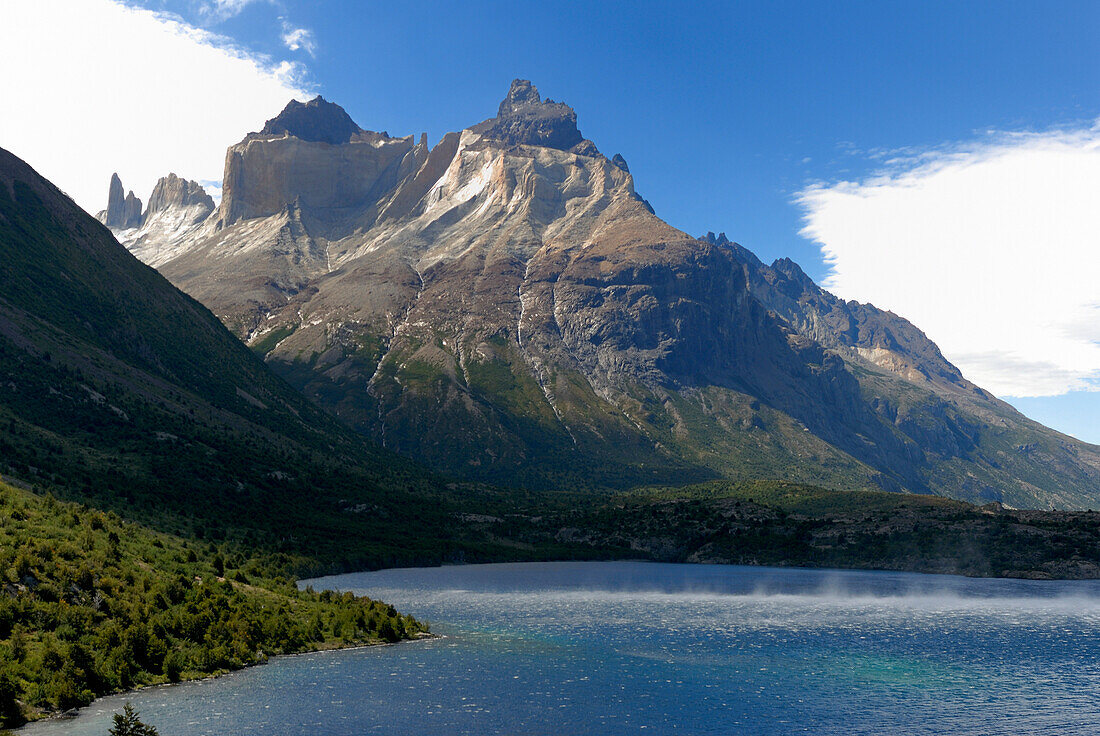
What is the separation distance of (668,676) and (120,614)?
50390 mm

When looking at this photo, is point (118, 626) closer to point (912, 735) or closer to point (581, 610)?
point (912, 735)

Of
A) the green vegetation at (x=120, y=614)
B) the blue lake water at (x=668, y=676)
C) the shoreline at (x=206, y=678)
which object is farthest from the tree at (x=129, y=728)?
the green vegetation at (x=120, y=614)

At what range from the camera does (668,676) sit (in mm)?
84062

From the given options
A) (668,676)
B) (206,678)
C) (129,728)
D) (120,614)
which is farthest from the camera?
(668,676)

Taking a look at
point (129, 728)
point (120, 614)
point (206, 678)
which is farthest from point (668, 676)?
point (129, 728)

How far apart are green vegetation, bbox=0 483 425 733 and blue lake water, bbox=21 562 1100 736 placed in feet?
8.93

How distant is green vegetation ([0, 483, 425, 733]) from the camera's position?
61.6 metres

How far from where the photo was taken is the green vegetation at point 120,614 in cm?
6155

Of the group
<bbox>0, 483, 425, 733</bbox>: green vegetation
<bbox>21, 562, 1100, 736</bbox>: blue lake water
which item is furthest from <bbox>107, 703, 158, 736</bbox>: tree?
<bbox>0, 483, 425, 733</bbox>: green vegetation

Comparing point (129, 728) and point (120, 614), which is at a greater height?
point (120, 614)

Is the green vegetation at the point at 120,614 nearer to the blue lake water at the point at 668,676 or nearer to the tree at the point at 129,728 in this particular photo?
the blue lake water at the point at 668,676

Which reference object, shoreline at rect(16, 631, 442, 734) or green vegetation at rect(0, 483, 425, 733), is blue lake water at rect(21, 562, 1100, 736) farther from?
green vegetation at rect(0, 483, 425, 733)

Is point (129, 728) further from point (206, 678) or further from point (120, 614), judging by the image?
point (120, 614)

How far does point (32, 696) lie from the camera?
190 ft
